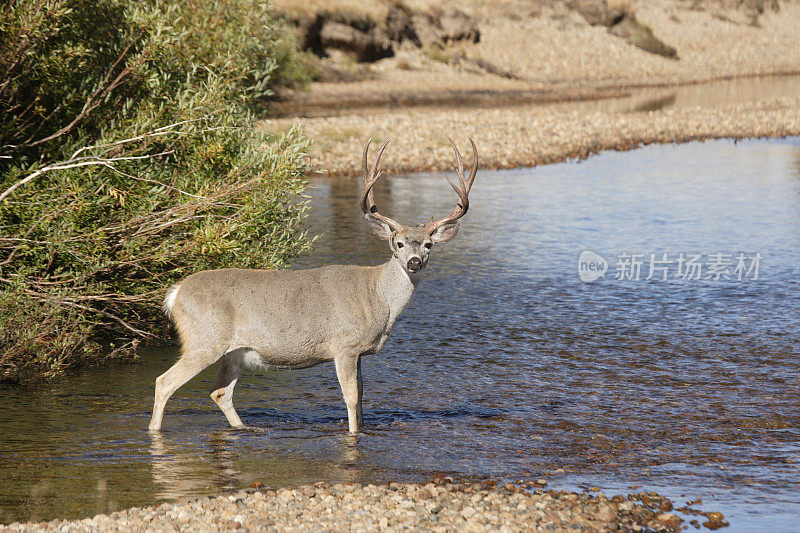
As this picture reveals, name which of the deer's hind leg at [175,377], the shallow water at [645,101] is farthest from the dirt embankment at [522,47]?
the deer's hind leg at [175,377]

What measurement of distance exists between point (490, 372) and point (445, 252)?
27.3 ft

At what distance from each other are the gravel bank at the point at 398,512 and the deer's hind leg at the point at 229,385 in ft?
6.70

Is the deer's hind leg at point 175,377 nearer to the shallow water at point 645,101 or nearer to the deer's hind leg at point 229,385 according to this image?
the deer's hind leg at point 229,385

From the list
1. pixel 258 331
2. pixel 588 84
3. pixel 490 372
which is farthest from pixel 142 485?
Answer: pixel 588 84

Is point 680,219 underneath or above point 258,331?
underneath

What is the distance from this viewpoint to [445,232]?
1074cm

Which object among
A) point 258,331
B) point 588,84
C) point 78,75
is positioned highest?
point 78,75

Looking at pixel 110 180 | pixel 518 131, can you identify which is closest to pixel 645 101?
pixel 518 131

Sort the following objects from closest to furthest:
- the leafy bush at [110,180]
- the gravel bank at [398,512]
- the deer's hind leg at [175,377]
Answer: the gravel bank at [398,512], the deer's hind leg at [175,377], the leafy bush at [110,180]

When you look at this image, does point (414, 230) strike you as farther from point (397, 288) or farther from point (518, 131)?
point (518, 131)

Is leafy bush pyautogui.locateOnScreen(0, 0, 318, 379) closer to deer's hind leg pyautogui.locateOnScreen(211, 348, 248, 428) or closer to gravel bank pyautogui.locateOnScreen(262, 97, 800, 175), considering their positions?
deer's hind leg pyautogui.locateOnScreen(211, 348, 248, 428)

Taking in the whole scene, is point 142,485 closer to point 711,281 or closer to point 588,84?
point 711,281

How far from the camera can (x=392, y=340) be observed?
1480 cm

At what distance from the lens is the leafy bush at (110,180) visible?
11.8 m
